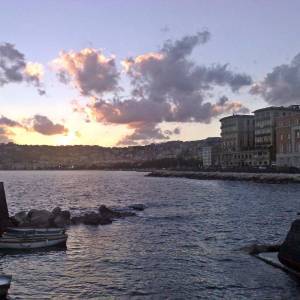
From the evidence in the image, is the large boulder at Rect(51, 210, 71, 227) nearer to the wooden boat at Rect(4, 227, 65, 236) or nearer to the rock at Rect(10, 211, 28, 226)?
the rock at Rect(10, 211, 28, 226)

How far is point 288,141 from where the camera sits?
17400 centimetres

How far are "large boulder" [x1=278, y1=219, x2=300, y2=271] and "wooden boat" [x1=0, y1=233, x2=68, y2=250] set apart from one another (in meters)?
17.5

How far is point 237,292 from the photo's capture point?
25516 millimetres

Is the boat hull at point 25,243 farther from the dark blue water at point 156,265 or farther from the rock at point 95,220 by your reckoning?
the rock at point 95,220

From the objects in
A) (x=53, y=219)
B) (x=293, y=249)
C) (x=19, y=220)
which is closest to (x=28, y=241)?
(x=19, y=220)

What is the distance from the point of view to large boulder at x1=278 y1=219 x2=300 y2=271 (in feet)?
89.8

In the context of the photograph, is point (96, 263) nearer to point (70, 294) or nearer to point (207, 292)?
point (70, 294)

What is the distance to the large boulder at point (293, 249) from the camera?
27359 millimetres

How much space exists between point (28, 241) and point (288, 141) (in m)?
149

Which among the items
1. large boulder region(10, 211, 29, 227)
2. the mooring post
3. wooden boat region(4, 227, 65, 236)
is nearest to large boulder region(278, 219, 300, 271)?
wooden boat region(4, 227, 65, 236)

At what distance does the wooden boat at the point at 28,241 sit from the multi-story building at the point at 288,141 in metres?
142

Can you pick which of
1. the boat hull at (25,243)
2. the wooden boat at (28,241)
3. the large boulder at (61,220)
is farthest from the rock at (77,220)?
the boat hull at (25,243)

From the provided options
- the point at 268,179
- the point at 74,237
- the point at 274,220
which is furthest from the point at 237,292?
the point at 268,179

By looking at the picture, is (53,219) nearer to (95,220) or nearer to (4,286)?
(95,220)
